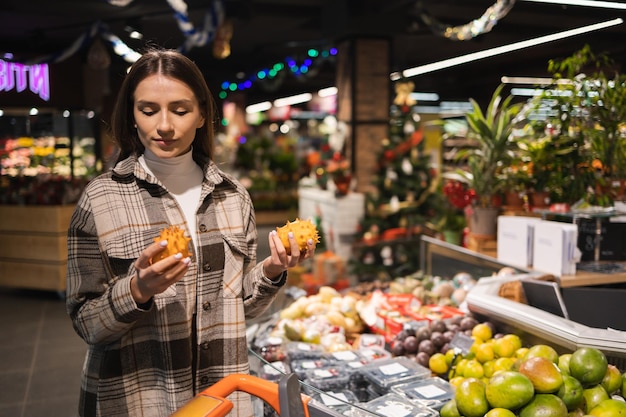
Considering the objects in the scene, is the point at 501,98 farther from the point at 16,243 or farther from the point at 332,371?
the point at 16,243

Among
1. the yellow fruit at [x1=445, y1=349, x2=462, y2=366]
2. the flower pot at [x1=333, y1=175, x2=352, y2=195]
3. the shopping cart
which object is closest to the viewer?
Result: the shopping cart

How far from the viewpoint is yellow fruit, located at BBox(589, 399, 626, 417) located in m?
1.86

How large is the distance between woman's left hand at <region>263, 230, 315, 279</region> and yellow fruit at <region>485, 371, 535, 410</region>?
29.3 inches

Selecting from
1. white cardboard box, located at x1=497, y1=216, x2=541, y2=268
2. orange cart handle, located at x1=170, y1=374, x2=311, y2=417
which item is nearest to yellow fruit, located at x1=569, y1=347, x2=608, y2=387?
orange cart handle, located at x1=170, y1=374, x2=311, y2=417

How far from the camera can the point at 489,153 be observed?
13.3 ft

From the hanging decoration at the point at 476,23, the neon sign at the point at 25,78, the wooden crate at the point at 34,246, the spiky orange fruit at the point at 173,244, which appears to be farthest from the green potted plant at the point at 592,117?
the neon sign at the point at 25,78

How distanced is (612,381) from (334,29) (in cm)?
783

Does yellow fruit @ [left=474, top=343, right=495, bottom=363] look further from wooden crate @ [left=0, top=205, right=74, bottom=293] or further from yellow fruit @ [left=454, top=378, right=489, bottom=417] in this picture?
wooden crate @ [left=0, top=205, right=74, bottom=293]

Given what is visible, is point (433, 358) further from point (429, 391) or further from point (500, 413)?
point (500, 413)

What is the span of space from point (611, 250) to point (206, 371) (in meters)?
2.54

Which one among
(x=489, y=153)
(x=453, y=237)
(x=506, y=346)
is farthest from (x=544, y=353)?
(x=453, y=237)

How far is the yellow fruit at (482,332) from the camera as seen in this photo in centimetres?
266

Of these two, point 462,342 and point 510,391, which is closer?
point 510,391

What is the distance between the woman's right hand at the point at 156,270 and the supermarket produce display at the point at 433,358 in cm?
71
